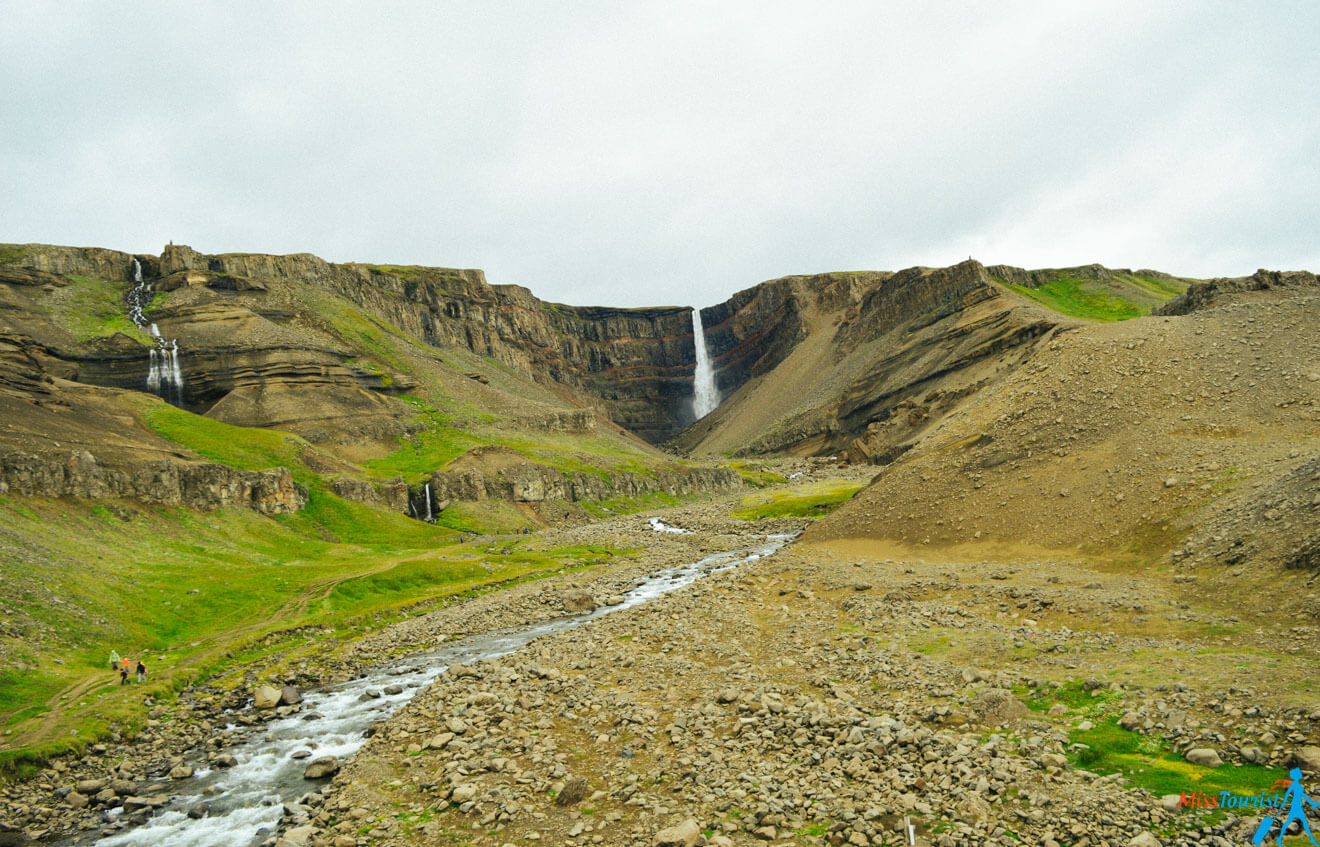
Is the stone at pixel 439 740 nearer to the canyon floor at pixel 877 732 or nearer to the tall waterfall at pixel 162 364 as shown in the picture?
the canyon floor at pixel 877 732

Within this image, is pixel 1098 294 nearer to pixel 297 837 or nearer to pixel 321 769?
pixel 321 769

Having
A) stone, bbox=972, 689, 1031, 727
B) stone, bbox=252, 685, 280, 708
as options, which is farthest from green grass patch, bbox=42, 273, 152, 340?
stone, bbox=972, 689, 1031, 727

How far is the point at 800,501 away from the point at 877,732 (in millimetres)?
83729

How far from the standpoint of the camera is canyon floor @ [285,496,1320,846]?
13781mm

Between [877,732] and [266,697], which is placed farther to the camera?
[266,697]

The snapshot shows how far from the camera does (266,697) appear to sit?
98.8ft

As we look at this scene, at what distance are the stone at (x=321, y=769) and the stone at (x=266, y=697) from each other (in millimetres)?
9496

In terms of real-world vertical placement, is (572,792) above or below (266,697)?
above

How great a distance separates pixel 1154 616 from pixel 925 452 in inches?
1290

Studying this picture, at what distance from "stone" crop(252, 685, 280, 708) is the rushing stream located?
4.44 feet

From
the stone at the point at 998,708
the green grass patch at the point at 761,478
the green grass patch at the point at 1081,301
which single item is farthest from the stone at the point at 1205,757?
the green grass patch at the point at 1081,301

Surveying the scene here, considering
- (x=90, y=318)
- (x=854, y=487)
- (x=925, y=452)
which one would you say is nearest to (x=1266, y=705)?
(x=925, y=452)
